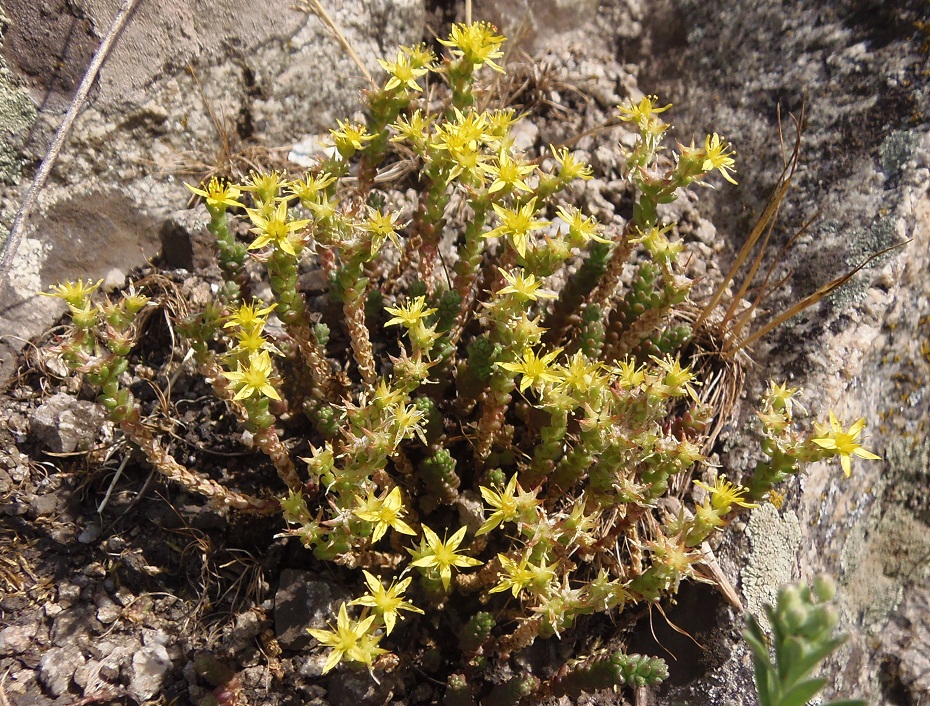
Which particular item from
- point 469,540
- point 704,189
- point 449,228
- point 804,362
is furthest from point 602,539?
point 704,189

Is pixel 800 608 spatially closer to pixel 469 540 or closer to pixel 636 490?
pixel 636 490

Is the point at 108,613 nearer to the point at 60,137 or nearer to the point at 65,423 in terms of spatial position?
the point at 65,423

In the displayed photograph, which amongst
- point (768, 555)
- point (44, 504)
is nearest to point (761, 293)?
point (768, 555)

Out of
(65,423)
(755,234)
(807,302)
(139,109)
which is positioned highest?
(755,234)

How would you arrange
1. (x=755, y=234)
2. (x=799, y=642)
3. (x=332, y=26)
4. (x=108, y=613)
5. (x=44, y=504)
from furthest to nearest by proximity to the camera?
(x=332, y=26) → (x=755, y=234) → (x=44, y=504) → (x=108, y=613) → (x=799, y=642)

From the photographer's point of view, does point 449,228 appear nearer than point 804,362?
No

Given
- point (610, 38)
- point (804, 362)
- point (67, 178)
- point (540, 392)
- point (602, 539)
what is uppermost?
point (610, 38)
